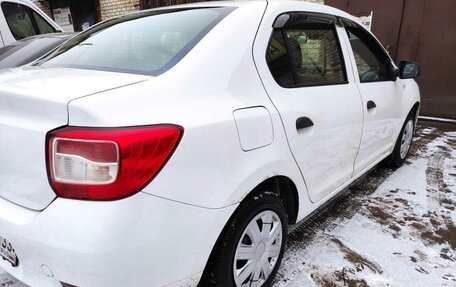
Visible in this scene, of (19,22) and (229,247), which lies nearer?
(229,247)

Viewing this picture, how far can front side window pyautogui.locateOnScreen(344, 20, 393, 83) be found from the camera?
9.62 ft

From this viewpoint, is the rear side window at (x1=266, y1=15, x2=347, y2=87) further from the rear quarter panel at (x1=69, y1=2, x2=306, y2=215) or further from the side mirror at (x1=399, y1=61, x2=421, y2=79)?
the side mirror at (x1=399, y1=61, x2=421, y2=79)

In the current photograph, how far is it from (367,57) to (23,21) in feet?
17.2

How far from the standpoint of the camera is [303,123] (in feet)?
6.93

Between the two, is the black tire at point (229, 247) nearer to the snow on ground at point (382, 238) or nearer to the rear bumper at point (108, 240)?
the rear bumper at point (108, 240)

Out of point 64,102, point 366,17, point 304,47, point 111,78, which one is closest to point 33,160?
point 64,102

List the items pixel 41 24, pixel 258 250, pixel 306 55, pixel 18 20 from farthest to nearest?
pixel 41 24
pixel 18 20
pixel 306 55
pixel 258 250

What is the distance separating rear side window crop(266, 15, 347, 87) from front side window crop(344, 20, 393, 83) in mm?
292

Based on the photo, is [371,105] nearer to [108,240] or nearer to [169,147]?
[169,147]

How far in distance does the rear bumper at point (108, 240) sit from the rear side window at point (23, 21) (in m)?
5.05

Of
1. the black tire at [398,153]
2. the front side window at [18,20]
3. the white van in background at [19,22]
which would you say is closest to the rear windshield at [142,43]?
the black tire at [398,153]

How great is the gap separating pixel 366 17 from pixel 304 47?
5057 mm

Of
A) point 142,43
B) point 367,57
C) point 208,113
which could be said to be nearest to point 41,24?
point 142,43

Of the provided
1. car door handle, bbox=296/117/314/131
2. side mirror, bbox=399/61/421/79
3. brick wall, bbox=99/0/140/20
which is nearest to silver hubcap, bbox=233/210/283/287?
car door handle, bbox=296/117/314/131
